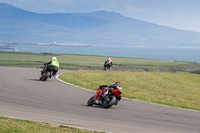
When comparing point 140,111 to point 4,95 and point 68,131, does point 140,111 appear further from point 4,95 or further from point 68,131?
point 4,95

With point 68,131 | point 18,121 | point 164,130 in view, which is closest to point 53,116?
point 18,121

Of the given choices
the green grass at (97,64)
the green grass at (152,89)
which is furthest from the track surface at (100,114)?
the green grass at (97,64)

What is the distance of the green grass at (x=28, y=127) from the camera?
8727 mm

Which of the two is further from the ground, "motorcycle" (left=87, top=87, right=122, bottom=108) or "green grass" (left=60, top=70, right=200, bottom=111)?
"motorcycle" (left=87, top=87, right=122, bottom=108)

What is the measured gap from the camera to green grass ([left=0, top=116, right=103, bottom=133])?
28.6 ft

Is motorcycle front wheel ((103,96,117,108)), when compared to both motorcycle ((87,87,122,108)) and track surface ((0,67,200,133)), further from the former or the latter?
track surface ((0,67,200,133))

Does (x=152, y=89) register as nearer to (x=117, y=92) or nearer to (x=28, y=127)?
(x=117, y=92)

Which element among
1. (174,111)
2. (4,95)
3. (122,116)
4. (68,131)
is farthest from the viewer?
(4,95)

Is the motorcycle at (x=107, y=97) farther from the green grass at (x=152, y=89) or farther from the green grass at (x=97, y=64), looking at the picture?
the green grass at (x=97, y=64)

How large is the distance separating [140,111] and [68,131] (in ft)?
17.5

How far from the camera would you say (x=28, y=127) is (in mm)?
9227

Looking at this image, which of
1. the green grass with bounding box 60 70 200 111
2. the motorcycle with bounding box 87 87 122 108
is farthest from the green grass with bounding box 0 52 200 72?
the motorcycle with bounding box 87 87 122 108

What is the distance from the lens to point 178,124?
11570 millimetres

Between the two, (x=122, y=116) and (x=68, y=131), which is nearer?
(x=68, y=131)
